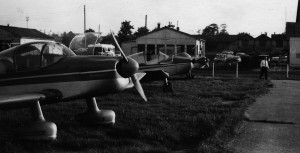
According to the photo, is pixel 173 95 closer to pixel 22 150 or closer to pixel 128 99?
pixel 128 99

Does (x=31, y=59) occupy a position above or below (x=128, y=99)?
above

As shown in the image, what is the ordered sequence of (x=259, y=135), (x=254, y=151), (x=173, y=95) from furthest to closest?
(x=173, y=95) < (x=259, y=135) < (x=254, y=151)

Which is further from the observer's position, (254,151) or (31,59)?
(31,59)

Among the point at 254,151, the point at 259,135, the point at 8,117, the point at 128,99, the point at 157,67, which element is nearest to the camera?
the point at 254,151

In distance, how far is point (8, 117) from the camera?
9.05m

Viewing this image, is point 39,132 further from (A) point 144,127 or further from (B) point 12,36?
(B) point 12,36

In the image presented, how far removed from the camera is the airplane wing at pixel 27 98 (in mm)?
6460

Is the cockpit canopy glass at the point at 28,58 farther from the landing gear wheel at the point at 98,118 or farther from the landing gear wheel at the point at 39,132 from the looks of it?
the landing gear wheel at the point at 98,118

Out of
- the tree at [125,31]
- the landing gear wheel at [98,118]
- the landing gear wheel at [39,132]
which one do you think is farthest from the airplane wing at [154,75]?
the tree at [125,31]

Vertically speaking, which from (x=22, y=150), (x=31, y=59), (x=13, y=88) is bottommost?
(x=22, y=150)

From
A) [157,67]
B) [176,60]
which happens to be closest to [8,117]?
[157,67]

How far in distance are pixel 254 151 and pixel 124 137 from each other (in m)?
2.42

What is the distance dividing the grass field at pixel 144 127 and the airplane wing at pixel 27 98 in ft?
2.13

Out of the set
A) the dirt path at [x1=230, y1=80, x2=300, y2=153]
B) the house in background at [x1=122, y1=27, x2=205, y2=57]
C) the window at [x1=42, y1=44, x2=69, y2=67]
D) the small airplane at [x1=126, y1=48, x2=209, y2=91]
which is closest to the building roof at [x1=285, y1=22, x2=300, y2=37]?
the house in background at [x1=122, y1=27, x2=205, y2=57]
